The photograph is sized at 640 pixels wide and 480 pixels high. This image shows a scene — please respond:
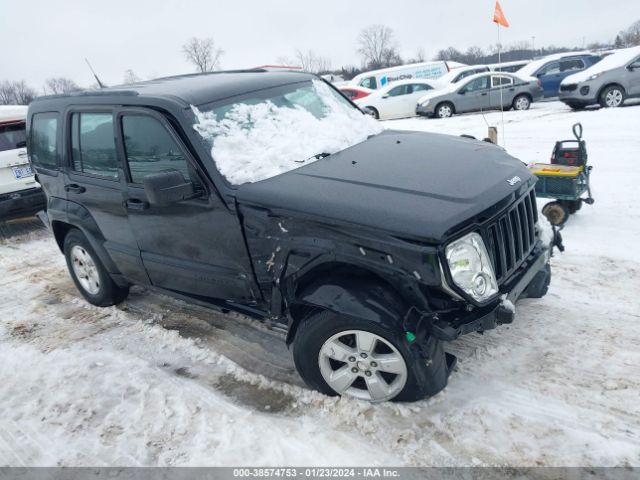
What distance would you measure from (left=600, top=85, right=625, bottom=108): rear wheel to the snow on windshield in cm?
1129

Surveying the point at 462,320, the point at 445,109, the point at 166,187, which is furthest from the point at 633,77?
the point at 166,187

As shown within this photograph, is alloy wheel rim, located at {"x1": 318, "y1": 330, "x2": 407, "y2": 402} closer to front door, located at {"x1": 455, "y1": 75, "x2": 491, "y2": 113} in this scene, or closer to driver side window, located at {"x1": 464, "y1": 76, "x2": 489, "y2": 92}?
front door, located at {"x1": 455, "y1": 75, "x2": 491, "y2": 113}

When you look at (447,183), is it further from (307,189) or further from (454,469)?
(454,469)

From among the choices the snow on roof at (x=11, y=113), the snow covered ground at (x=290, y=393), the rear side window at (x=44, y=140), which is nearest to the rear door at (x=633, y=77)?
the snow covered ground at (x=290, y=393)

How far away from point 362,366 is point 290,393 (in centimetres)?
63

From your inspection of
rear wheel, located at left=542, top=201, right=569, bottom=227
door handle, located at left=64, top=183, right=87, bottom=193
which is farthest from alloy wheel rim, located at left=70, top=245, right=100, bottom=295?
rear wheel, located at left=542, top=201, right=569, bottom=227

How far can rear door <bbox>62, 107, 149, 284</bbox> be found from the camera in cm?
381

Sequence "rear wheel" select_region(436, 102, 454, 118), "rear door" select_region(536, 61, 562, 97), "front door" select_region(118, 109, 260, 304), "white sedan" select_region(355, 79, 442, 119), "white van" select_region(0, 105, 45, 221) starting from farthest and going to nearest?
"white sedan" select_region(355, 79, 442, 119)
"rear door" select_region(536, 61, 562, 97)
"rear wheel" select_region(436, 102, 454, 118)
"white van" select_region(0, 105, 45, 221)
"front door" select_region(118, 109, 260, 304)

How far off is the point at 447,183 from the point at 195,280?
195cm

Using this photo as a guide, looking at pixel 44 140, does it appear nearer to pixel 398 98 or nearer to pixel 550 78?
pixel 398 98

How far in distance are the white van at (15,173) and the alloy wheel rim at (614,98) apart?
1323cm

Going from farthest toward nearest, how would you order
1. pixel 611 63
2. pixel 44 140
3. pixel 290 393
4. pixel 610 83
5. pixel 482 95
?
pixel 482 95 < pixel 611 63 < pixel 610 83 < pixel 44 140 < pixel 290 393

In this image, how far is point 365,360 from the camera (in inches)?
113

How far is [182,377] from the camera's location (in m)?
3.56
